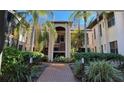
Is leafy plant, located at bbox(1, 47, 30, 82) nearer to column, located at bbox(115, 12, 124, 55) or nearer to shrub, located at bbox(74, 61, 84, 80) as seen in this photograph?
shrub, located at bbox(74, 61, 84, 80)

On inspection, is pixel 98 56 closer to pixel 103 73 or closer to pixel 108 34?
pixel 103 73

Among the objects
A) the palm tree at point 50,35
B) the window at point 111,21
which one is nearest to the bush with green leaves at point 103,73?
the palm tree at point 50,35

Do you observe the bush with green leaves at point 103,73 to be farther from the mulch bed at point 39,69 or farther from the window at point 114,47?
the mulch bed at point 39,69

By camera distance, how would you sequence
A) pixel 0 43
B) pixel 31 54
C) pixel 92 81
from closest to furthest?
pixel 0 43 < pixel 92 81 < pixel 31 54

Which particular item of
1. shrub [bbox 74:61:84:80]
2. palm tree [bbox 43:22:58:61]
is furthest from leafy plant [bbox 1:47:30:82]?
shrub [bbox 74:61:84:80]

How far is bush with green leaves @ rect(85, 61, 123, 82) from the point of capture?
7918 mm

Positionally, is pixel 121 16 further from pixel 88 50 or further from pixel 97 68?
pixel 97 68

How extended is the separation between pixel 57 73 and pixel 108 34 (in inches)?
141

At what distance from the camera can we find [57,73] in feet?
28.7

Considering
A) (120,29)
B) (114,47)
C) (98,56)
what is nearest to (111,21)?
(120,29)
